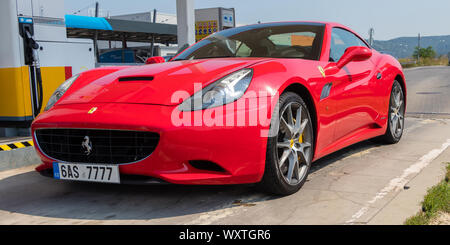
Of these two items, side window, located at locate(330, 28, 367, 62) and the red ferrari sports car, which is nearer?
the red ferrari sports car

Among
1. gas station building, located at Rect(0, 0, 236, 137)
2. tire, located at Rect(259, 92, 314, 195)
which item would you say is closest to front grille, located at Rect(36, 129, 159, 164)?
tire, located at Rect(259, 92, 314, 195)

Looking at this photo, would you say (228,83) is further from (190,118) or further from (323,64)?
(323,64)

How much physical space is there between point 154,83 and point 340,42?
2.04m

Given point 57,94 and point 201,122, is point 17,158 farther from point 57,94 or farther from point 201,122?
point 201,122

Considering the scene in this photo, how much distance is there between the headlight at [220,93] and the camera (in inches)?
116

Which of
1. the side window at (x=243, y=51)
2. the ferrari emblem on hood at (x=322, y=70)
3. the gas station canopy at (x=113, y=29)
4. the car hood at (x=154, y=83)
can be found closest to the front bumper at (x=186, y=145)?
the car hood at (x=154, y=83)

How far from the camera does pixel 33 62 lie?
6.27 meters

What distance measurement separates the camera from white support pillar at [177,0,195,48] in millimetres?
9344

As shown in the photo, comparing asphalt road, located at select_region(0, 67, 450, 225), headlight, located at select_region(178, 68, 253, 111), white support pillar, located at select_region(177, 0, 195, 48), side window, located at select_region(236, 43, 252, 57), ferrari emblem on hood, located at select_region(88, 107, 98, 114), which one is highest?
white support pillar, located at select_region(177, 0, 195, 48)

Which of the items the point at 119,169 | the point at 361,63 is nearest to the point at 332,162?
the point at 361,63

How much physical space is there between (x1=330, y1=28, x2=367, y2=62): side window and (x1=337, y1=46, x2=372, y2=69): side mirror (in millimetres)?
102

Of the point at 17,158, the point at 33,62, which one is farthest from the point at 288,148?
the point at 33,62

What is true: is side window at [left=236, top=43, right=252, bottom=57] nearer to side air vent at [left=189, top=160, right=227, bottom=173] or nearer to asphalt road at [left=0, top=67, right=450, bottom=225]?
asphalt road at [left=0, top=67, right=450, bottom=225]

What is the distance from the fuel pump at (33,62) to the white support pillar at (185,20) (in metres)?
3.45
